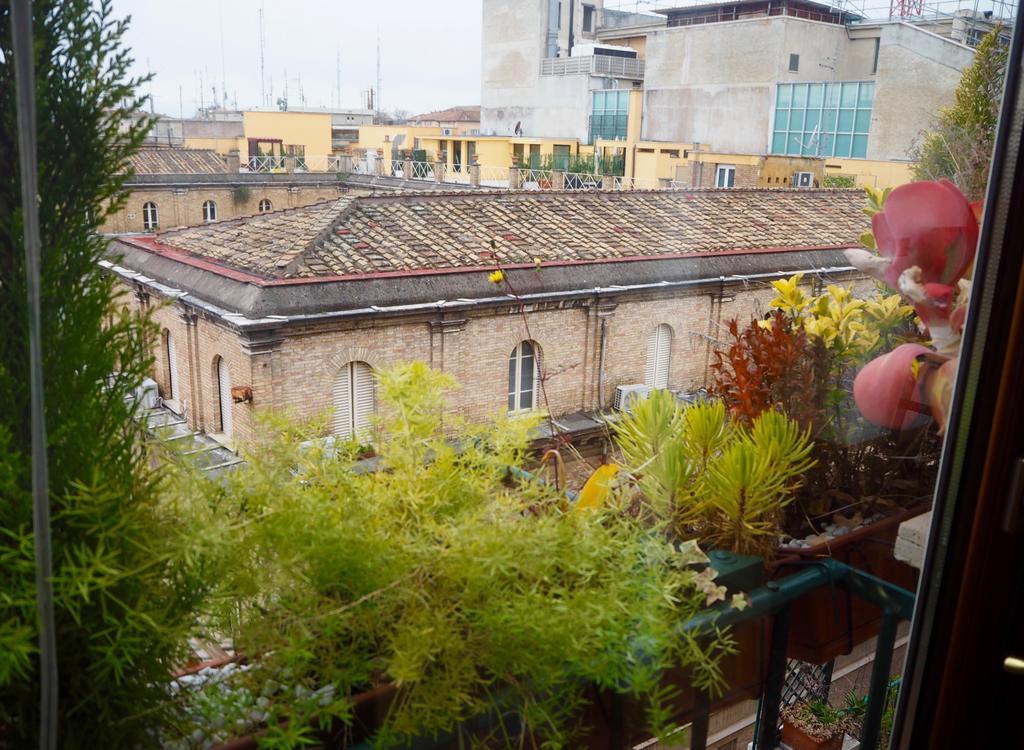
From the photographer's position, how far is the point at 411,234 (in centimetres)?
119

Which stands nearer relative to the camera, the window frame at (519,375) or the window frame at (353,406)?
the window frame at (353,406)

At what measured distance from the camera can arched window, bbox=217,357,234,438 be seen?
40.3 inches

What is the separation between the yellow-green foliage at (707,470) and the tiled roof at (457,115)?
0.47m

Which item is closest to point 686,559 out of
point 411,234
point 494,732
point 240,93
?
point 494,732

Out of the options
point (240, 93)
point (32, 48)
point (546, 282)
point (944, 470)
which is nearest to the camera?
point (32, 48)

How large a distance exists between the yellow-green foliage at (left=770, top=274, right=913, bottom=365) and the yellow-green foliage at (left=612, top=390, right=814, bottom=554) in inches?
11.6

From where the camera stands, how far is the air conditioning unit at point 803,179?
1586mm

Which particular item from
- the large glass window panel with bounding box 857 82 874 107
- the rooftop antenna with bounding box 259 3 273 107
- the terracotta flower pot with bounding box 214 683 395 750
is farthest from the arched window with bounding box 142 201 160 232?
the large glass window panel with bounding box 857 82 874 107

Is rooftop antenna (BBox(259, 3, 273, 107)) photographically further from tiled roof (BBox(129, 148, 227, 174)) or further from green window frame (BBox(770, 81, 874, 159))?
green window frame (BBox(770, 81, 874, 159))

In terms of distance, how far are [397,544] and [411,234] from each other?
16.3 inches

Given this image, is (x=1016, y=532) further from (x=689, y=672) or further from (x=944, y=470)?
(x=689, y=672)

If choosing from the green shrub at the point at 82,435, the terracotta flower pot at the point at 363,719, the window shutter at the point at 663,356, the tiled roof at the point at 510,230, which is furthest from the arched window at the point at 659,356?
the green shrub at the point at 82,435

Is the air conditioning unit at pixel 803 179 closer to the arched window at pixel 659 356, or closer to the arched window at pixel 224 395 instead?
the arched window at pixel 659 356

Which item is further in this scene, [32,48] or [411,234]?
[411,234]
